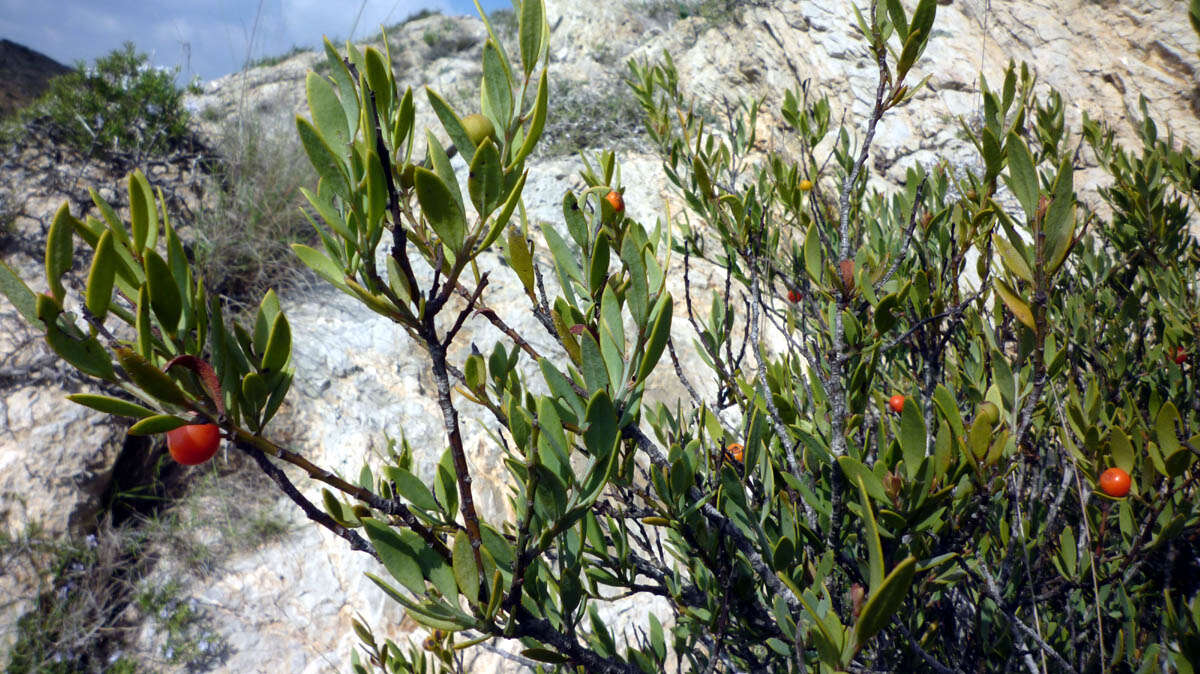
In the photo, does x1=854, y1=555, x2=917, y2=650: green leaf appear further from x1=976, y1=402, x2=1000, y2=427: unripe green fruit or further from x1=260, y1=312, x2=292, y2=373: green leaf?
x1=260, y1=312, x2=292, y2=373: green leaf

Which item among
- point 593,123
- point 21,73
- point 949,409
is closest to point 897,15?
point 949,409

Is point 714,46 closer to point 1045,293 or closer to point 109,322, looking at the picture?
point 109,322

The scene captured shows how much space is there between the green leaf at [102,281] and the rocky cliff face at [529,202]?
159 cm

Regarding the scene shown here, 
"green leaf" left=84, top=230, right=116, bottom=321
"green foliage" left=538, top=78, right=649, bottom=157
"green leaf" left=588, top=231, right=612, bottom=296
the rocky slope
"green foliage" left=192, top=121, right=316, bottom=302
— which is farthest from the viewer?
the rocky slope

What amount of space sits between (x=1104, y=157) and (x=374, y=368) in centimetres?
347

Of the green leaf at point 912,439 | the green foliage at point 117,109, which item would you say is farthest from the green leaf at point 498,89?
the green foliage at point 117,109

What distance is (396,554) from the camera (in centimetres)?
57

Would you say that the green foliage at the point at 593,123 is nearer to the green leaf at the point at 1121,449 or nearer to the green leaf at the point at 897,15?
the green leaf at the point at 897,15

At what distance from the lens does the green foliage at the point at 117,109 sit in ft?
12.8

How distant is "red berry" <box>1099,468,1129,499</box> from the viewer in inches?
36.0

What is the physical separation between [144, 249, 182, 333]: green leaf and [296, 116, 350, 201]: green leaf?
13 centimetres

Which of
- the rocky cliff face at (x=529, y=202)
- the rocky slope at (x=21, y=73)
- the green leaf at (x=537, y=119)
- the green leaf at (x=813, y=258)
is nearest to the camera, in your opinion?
the green leaf at (x=537, y=119)

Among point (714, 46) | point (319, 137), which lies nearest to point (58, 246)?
point (319, 137)

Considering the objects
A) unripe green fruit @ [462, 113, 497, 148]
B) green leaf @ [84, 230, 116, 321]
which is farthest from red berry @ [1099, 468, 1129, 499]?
green leaf @ [84, 230, 116, 321]
